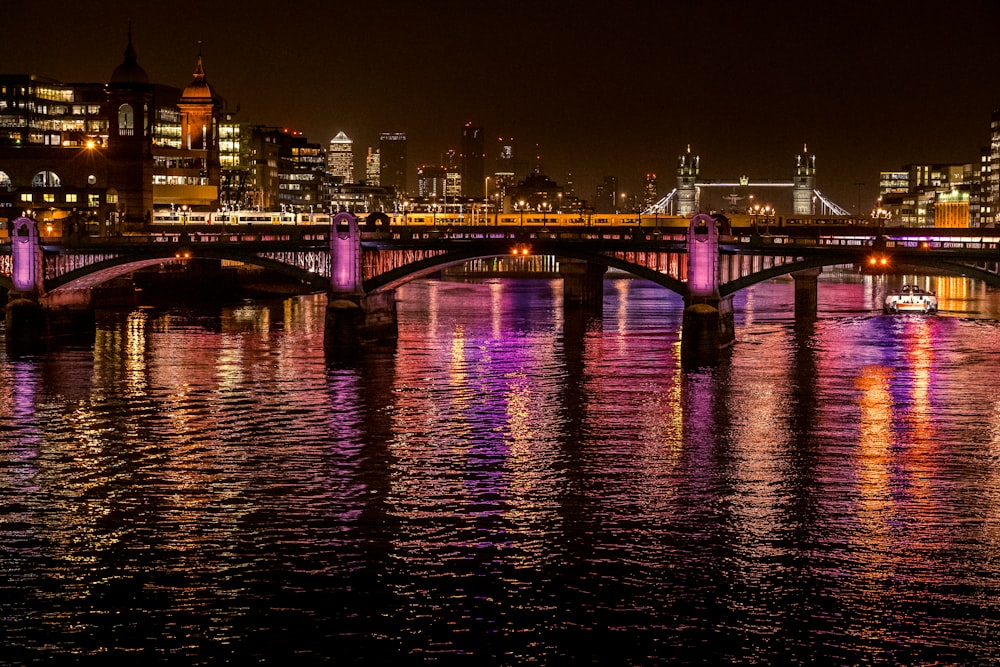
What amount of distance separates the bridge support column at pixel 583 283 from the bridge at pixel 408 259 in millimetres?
16605

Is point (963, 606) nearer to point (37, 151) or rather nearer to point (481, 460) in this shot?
point (481, 460)

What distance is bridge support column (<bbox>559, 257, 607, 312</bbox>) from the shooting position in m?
120

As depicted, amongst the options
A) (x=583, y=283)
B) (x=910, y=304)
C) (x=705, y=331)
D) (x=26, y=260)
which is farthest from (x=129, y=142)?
(x=705, y=331)

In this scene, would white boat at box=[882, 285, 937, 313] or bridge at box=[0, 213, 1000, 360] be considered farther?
white boat at box=[882, 285, 937, 313]

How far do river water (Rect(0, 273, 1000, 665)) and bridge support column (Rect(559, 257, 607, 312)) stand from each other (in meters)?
43.1

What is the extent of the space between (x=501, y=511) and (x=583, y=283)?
80.7 metres

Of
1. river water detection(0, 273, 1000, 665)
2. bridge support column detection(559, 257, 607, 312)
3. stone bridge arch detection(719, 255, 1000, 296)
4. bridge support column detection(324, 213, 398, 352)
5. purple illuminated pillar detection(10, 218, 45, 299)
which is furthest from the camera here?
bridge support column detection(559, 257, 607, 312)

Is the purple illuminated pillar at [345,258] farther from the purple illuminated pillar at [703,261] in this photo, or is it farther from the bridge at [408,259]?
the purple illuminated pillar at [703,261]

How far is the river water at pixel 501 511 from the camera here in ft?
102

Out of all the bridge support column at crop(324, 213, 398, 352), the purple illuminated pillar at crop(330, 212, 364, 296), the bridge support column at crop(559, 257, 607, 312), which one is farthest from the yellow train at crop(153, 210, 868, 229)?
the purple illuminated pillar at crop(330, 212, 364, 296)

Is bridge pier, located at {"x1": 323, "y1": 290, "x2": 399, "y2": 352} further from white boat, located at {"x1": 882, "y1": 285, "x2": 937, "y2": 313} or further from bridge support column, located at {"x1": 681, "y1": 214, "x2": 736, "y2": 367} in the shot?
white boat, located at {"x1": 882, "y1": 285, "x2": 937, "y2": 313}

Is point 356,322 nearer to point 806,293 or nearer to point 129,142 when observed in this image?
point 806,293

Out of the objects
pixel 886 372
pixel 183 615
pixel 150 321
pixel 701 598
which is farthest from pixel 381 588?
pixel 150 321

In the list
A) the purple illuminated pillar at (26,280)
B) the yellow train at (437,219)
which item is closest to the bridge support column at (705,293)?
the purple illuminated pillar at (26,280)
